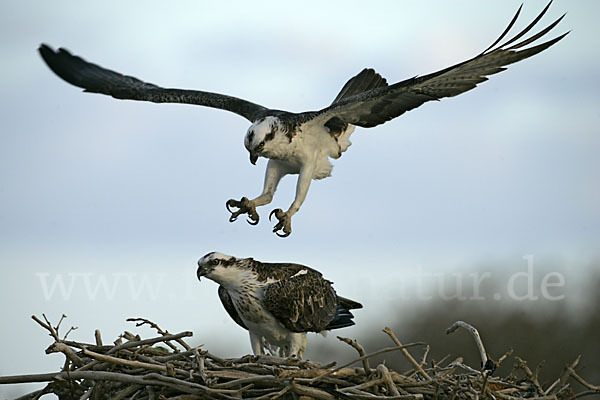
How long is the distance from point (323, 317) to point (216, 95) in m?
2.06

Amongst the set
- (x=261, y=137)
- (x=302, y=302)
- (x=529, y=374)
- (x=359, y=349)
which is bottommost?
(x=529, y=374)

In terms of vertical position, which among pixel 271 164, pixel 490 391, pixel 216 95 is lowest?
pixel 490 391

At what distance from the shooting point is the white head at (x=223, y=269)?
7.04 meters

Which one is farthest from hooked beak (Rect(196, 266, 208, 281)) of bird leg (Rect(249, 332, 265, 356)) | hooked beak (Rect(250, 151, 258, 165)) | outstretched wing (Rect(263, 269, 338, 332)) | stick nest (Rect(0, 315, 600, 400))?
stick nest (Rect(0, 315, 600, 400))

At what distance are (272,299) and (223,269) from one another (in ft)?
1.40

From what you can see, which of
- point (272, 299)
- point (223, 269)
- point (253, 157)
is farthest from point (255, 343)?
point (253, 157)

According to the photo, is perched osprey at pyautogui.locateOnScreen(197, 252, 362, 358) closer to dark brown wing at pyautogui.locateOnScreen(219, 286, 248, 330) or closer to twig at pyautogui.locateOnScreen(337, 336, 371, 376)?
dark brown wing at pyautogui.locateOnScreen(219, 286, 248, 330)

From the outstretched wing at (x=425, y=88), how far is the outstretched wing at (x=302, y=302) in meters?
1.22

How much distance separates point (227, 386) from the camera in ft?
17.6

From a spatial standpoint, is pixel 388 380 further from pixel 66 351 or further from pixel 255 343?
pixel 255 343

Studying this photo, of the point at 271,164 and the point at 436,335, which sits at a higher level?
the point at 271,164

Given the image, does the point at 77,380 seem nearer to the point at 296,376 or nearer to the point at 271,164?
the point at 296,376

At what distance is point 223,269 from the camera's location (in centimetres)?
703

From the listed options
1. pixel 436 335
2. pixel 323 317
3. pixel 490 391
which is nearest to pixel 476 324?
pixel 436 335
